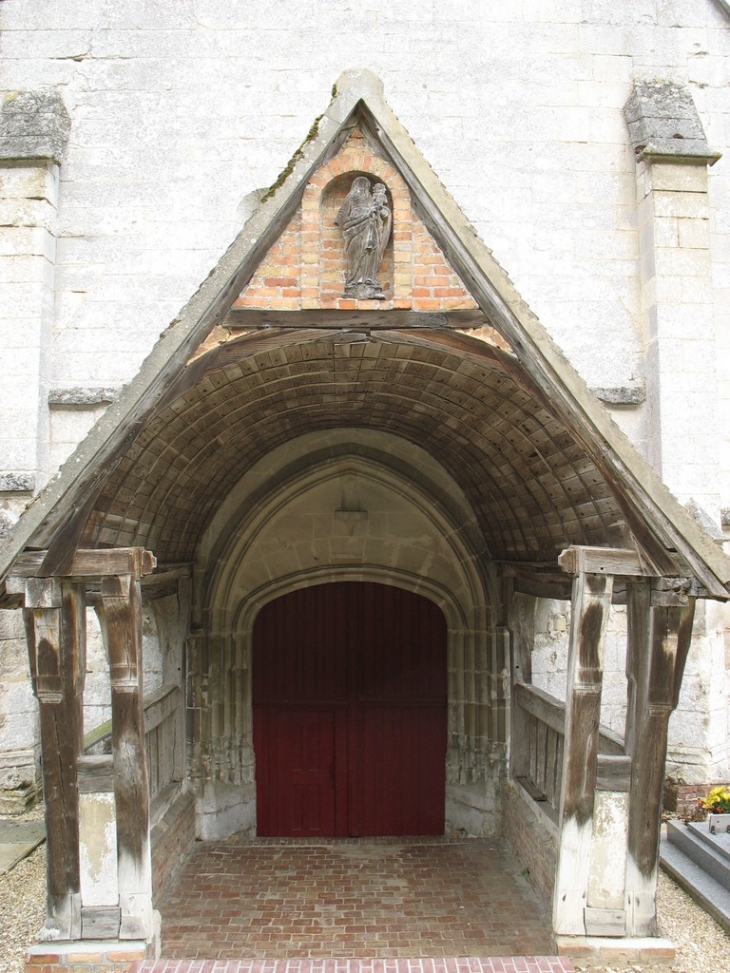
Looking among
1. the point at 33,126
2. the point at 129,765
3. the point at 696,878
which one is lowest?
the point at 696,878

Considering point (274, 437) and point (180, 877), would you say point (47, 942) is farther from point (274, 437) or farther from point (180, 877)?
point (274, 437)

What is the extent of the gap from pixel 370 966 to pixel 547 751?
2.20 metres

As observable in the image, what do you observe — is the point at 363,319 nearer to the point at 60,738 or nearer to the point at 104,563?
the point at 104,563

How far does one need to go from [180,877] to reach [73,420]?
3.98m

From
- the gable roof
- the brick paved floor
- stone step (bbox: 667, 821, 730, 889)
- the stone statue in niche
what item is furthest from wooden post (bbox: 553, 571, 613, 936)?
the stone statue in niche

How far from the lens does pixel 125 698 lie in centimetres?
400

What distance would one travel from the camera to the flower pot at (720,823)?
18.4ft

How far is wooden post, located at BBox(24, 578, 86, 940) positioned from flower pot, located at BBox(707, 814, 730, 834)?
4.40 metres

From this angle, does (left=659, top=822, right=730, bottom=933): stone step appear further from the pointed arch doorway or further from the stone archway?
the pointed arch doorway

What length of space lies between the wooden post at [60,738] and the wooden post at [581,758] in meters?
Answer: 2.59

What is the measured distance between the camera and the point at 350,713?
7.04 metres

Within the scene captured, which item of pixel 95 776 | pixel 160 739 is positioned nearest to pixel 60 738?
pixel 95 776

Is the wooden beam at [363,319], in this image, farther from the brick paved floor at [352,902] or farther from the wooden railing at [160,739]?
the brick paved floor at [352,902]

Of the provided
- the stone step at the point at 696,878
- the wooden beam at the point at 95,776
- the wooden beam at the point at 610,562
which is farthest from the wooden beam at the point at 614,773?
the wooden beam at the point at 95,776
